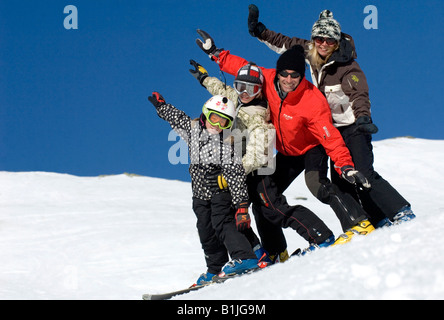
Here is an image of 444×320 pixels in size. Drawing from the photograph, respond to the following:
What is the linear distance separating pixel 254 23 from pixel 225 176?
1769mm

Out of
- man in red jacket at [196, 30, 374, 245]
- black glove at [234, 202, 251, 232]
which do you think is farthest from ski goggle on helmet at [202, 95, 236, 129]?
black glove at [234, 202, 251, 232]

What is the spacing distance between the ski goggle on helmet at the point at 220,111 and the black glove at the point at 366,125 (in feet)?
3.95

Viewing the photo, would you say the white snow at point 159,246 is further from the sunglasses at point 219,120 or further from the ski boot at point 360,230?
the sunglasses at point 219,120

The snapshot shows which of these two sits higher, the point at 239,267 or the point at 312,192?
the point at 312,192

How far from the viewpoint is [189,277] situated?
11.0 m

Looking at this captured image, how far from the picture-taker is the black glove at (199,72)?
250 inches

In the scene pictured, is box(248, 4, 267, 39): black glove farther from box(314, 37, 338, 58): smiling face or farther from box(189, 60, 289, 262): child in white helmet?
box(314, 37, 338, 58): smiling face

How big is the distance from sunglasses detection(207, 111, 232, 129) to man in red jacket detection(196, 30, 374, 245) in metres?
0.46

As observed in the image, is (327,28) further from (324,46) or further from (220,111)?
(220,111)

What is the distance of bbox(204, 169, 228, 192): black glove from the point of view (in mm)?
5816

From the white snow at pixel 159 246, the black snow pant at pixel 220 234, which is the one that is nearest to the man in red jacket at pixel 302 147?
the black snow pant at pixel 220 234

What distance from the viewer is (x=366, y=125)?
17.7 ft

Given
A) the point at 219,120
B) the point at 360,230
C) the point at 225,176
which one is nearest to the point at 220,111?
the point at 219,120
